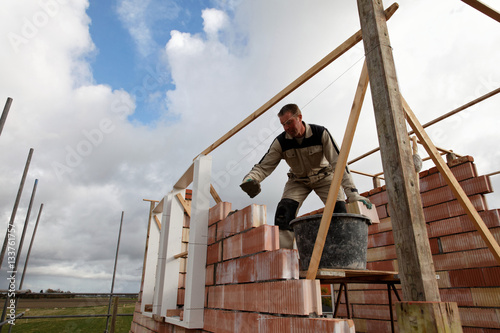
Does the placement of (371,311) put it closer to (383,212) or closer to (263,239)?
(383,212)

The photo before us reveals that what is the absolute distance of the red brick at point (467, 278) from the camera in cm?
262

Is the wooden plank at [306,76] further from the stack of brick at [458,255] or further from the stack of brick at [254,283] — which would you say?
the stack of brick at [458,255]

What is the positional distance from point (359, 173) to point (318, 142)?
2686 millimetres

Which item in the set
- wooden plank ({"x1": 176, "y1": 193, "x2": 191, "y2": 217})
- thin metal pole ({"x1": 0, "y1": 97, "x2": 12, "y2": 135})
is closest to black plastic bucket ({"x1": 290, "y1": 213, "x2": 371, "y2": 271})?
wooden plank ({"x1": 176, "y1": 193, "x2": 191, "y2": 217})

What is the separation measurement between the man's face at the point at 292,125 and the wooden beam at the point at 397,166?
0.78 meters

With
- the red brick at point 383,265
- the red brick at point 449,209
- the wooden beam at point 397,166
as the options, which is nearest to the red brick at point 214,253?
the wooden beam at point 397,166

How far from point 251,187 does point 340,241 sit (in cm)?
85

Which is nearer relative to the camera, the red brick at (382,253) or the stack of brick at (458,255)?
the stack of brick at (458,255)

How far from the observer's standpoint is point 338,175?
69.7 inches

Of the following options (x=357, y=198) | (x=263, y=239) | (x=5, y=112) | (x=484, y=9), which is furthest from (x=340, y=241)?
(x=5, y=112)

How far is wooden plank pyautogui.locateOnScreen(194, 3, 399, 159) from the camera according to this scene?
6.35 ft

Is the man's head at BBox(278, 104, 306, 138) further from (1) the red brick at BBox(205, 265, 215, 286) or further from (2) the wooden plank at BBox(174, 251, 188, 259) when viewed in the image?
(2) the wooden plank at BBox(174, 251, 188, 259)

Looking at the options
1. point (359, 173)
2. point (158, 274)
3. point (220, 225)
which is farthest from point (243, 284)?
point (359, 173)

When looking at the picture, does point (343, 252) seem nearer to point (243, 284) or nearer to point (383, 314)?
point (243, 284)
